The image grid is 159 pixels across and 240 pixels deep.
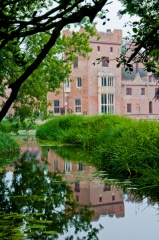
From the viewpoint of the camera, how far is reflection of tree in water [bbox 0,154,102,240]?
215 inches

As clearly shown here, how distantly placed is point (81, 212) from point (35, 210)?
Answer: 2.14 feet

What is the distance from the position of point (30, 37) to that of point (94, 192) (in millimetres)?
11429

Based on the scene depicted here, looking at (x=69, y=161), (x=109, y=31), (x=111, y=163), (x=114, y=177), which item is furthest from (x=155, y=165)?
(x=109, y=31)

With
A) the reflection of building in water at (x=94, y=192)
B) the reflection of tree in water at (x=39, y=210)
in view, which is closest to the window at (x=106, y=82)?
the reflection of building in water at (x=94, y=192)

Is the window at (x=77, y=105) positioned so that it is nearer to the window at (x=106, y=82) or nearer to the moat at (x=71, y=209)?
→ the window at (x=106, y=82)

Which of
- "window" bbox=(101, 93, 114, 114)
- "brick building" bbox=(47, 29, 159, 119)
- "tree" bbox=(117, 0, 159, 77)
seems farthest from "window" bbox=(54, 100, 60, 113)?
"tree" bbox=(117, 0, 159, 77)

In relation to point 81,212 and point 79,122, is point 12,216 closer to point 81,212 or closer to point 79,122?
point 81,212

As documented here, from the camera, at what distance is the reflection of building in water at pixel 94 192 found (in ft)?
23.6

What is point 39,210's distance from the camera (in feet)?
21.8

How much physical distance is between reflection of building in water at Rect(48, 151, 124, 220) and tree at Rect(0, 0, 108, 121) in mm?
2361

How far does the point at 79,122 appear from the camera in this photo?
24500mm

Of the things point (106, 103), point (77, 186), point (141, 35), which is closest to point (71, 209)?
point (77, 186)

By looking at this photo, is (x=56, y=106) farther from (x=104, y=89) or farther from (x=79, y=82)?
(x=104, y=89)

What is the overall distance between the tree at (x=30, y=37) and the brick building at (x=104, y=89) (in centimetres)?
3155
